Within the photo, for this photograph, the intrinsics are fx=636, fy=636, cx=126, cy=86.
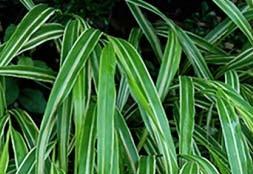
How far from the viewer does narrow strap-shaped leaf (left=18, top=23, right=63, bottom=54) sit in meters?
1.43

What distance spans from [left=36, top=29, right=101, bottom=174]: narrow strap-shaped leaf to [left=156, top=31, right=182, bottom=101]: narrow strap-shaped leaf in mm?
199

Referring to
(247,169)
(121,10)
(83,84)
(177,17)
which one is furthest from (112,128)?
(177,17)

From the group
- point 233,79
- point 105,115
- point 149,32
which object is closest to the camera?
point 105,115

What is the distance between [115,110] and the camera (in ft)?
4.36

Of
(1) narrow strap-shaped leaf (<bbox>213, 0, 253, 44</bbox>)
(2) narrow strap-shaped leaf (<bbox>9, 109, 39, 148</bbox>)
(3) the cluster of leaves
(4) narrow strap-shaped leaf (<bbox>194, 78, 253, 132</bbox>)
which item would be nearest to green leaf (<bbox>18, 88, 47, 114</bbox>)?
(3) the cluster of leaves

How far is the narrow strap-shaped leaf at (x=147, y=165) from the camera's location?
128cm

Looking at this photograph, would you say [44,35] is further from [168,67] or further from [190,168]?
[190,168]

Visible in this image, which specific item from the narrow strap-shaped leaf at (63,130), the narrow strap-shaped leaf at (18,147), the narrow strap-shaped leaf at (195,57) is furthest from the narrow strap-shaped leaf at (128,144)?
the narrow strap-shaped leaf at (195,57)

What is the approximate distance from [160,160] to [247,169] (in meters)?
0.22

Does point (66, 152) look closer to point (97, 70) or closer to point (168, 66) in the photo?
point (97, 70)

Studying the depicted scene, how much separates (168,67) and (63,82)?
0.31 metres

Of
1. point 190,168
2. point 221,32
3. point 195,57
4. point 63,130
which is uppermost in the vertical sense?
point 221,32

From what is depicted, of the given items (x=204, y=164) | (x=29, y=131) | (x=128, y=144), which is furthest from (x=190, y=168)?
(x=29, y=131)

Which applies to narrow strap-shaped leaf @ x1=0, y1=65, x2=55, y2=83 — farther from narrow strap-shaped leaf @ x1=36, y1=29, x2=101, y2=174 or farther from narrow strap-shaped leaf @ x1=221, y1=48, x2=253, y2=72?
narrow strap-shaped leaf @ x1=221, y1=48, x2=253, y2=72
